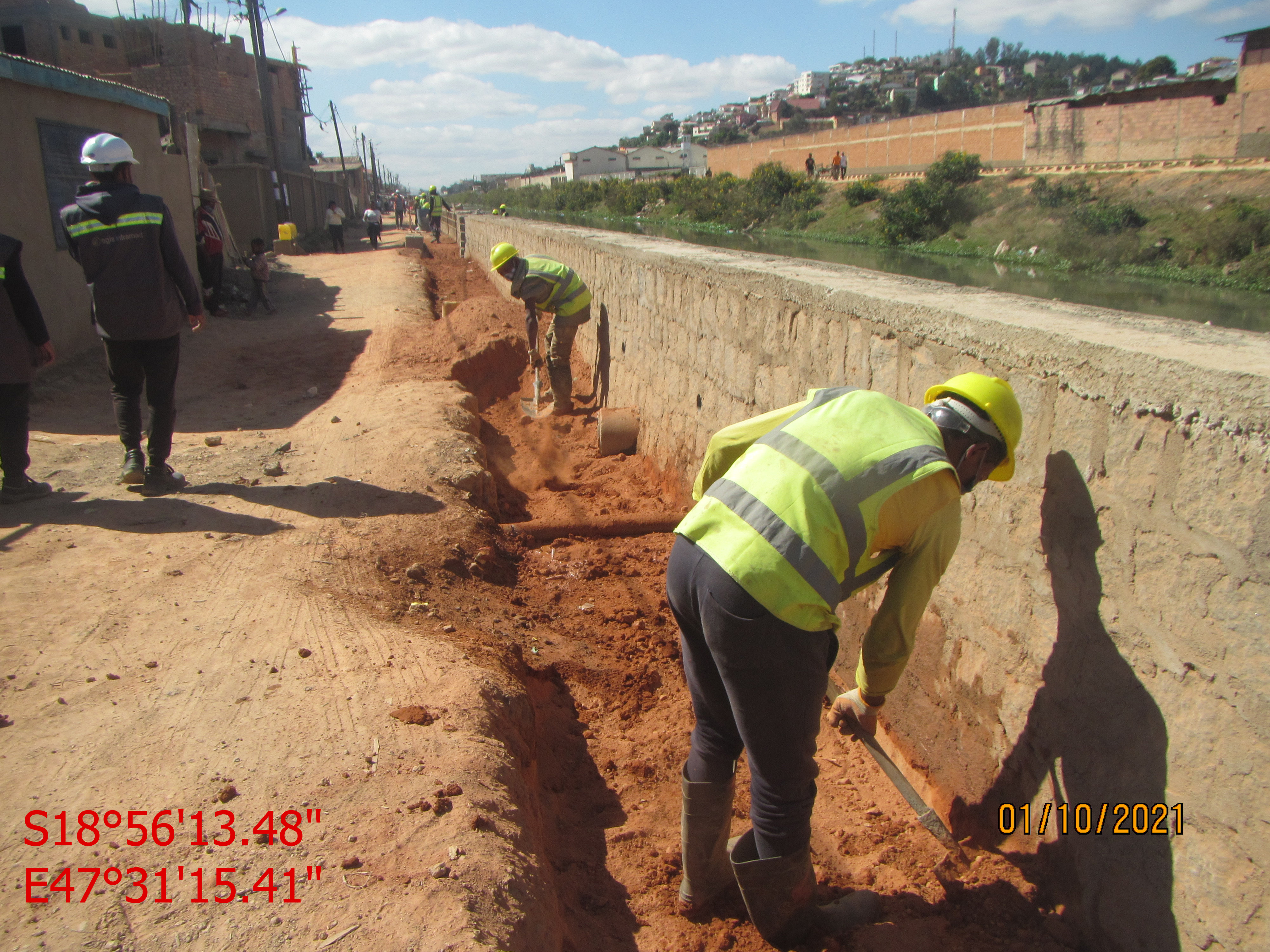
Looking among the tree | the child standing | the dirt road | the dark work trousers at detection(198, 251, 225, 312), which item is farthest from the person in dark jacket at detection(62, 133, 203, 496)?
the tree

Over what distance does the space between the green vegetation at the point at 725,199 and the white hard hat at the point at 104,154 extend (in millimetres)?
29093

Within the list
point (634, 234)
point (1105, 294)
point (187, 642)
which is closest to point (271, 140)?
point (634, 234)

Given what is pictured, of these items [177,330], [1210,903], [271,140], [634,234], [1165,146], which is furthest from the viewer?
[1165,146]

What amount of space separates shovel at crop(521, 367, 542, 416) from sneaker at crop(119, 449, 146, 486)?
4.03 metres

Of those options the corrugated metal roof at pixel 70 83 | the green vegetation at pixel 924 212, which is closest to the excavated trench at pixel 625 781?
the corrugated metal roof at pixel 70 83

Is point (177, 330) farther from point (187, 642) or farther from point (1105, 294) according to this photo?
point (1105, 294)

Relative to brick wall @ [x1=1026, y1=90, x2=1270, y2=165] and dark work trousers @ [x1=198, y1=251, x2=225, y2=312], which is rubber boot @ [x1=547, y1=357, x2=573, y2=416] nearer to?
dark work trousers @ [x1=198, y1=251, x2=225, y2=312]

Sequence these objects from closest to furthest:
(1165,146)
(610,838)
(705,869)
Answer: (705,869), (610,838), (1165,146)

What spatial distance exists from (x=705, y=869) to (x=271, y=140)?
82.6ft

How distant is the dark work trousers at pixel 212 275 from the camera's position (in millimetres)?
11242

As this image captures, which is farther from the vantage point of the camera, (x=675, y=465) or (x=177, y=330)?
(x=675, y=465)

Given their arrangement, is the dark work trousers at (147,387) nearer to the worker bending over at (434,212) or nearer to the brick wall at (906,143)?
the worker bending over at (434,212)

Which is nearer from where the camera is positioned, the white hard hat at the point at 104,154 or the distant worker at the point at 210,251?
the white hard hat at the point at 104,154

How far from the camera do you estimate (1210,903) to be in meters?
1.76
